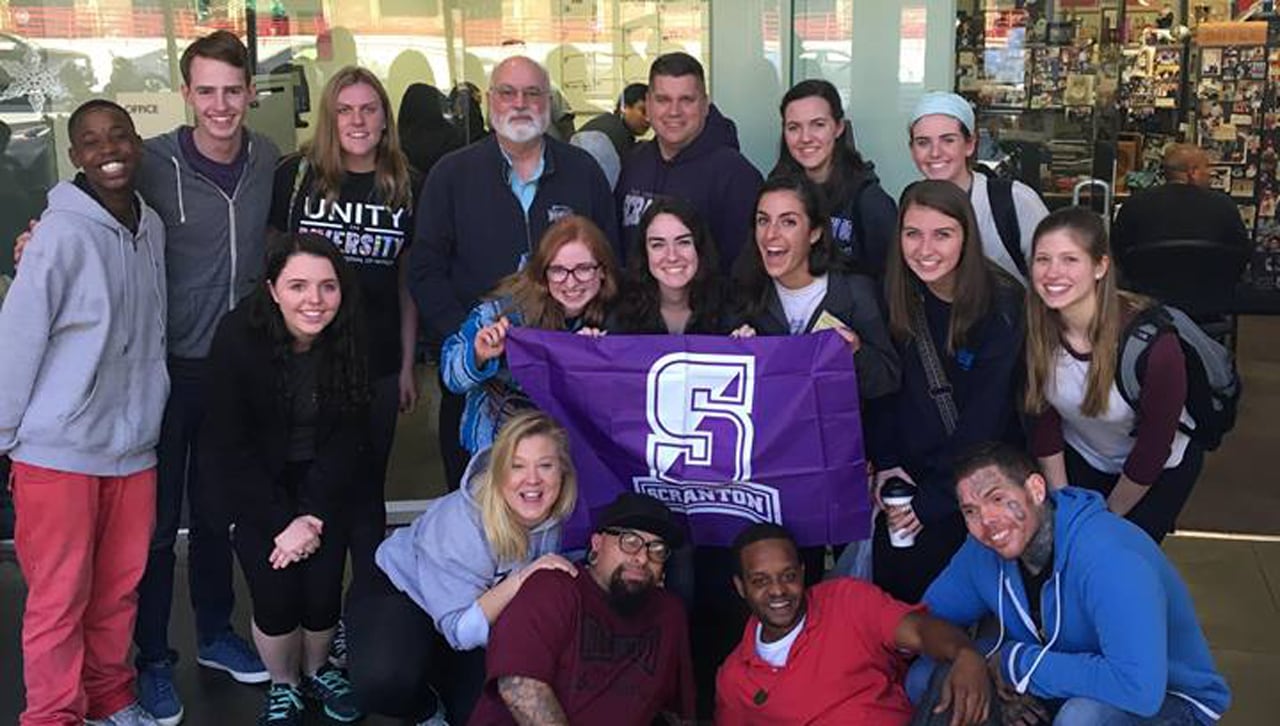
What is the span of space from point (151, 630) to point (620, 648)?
176 cm

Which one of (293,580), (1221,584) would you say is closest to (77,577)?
(293,580)

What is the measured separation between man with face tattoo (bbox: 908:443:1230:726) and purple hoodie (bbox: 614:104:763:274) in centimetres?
154

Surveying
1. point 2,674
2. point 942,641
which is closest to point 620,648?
point 942,641

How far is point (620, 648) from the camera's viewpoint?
355 centimetres

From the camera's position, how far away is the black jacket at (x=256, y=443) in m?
3.99

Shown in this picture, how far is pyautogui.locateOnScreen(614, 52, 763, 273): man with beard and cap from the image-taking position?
15.4ft

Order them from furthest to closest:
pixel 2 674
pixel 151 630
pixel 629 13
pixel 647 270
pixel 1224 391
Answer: pixel 629 13
pixel 2 674
pixel 151 630
pixel 647 270
pixel 1224 391

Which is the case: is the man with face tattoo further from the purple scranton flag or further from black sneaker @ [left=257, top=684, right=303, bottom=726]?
black sneaker @ [left=257, top=684, right=303, bottom=726]

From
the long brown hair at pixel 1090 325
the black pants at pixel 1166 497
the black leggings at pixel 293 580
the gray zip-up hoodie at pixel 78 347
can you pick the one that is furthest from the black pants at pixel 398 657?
the black pants at pixel 1166 497

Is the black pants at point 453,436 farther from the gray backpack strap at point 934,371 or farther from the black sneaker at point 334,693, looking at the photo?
the gray backpack strap at point 934,371

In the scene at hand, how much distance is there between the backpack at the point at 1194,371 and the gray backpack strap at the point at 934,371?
1.61 feet

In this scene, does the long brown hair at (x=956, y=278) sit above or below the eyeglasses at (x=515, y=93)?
below

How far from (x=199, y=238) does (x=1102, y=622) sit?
295cm

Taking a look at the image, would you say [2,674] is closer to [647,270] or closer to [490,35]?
[647,270]
